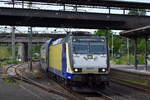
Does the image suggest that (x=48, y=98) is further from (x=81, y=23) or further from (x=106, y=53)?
(x=81, y=23)

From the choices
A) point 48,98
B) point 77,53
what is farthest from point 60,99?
point 77,53

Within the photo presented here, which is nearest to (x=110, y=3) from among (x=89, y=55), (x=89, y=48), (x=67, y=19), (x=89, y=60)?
(x=67, y=19)

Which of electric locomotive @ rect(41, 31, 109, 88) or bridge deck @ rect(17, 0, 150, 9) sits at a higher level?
bridge deck @ rect(17, 0, 150, 9)

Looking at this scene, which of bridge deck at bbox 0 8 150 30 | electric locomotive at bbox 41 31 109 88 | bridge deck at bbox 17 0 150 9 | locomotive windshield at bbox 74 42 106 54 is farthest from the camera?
bridge deck at bbox 17 0 150 9

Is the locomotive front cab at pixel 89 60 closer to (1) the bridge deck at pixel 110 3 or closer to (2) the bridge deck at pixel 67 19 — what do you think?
(2) the bridge deck at pixel 67 19

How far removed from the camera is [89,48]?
2027cm

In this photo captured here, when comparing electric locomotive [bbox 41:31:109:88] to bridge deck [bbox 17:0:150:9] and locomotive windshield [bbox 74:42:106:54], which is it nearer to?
locomotive windshield [bbox 74:42:106:54]

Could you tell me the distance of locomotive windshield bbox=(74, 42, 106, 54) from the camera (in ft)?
66.2

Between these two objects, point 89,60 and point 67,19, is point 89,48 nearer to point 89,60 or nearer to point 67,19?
point 89,60

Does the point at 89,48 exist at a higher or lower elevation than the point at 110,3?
lower

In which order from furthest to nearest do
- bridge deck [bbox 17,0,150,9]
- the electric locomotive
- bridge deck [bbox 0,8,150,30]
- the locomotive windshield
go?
bridge deck [bbox 17,0,150,9] < bridge deck [bbox 0,8,150,30] < the locomotive windshield < the electric locomotive

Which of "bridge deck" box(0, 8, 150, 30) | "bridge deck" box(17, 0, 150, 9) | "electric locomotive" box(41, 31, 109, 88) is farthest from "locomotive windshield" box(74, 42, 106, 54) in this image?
"bridge deck" box(17, 0, 150, 9)

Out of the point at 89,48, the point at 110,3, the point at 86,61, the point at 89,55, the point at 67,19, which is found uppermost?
the point at 110,3

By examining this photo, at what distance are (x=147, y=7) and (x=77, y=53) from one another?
20.2 meters
